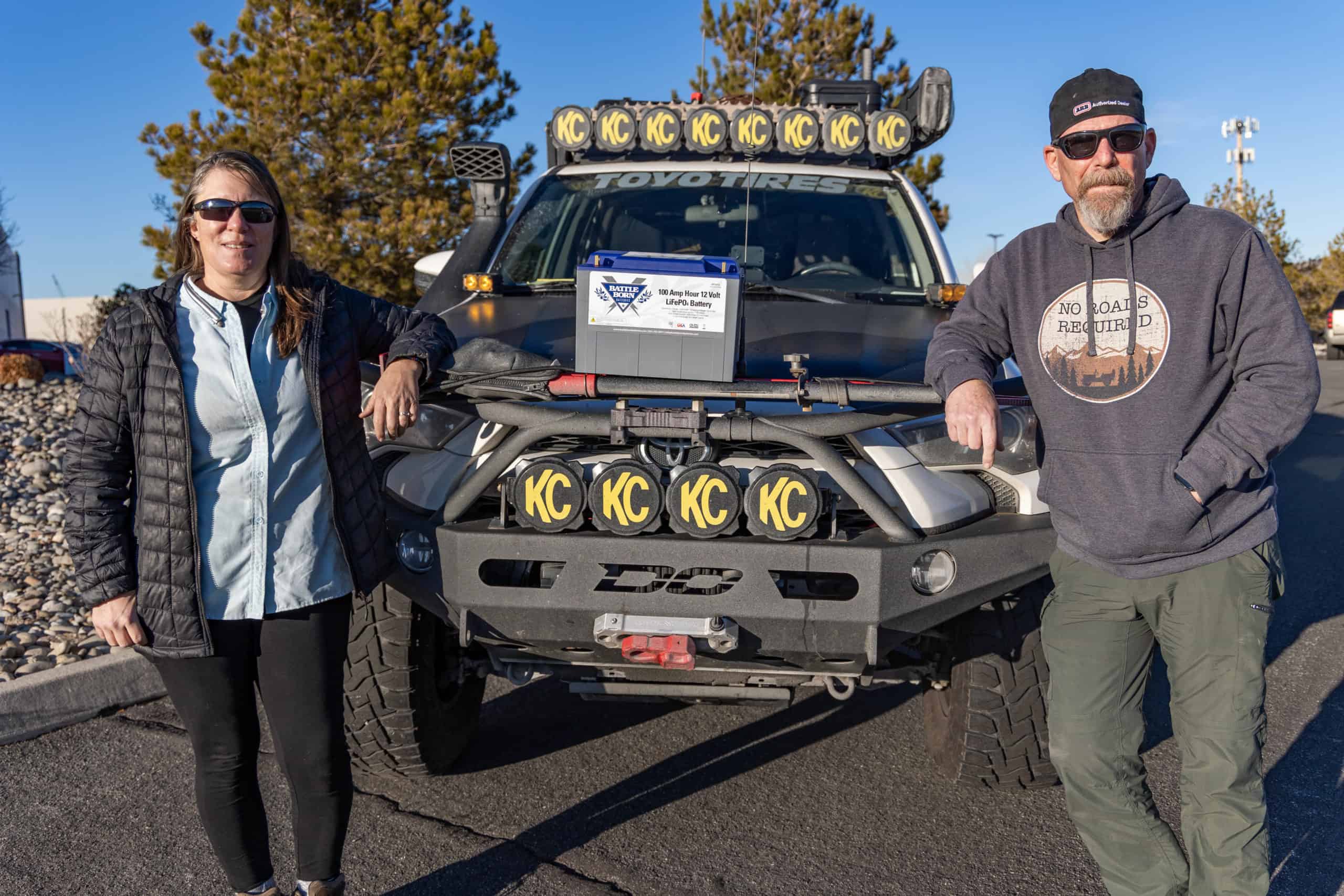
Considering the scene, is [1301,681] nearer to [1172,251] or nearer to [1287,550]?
[1287,550]

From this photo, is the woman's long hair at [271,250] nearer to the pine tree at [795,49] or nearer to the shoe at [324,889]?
the shoe at [324,889]

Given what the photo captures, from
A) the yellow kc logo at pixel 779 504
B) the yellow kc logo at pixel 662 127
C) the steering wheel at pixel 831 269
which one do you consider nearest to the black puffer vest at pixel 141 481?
the yellow kc logo at pixel 779 504

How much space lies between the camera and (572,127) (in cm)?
517

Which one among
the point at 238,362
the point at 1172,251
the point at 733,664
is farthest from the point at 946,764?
the point at 238,362

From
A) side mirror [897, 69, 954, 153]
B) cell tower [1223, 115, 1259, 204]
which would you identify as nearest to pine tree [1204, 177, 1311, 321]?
cell tower [1223, 115, 1259, 204]

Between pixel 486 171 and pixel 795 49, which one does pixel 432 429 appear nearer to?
pixel 486 171

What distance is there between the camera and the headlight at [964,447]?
10.4 feet

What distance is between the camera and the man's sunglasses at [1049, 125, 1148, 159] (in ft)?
8.54

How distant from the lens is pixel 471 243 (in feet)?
15.5

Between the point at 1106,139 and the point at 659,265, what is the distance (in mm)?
1101

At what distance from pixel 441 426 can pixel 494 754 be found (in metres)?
1.38

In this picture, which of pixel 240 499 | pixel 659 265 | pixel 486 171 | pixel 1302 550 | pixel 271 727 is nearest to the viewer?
pixel 240 499

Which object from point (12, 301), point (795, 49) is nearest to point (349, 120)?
point (795, 49)

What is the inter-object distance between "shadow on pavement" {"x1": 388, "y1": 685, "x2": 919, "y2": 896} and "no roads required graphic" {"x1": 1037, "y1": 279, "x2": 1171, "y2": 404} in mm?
1860
